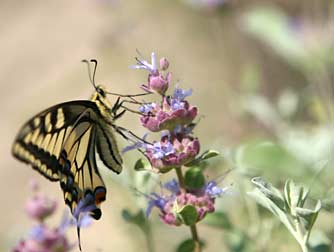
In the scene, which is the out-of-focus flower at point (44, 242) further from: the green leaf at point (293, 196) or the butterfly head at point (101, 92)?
the green leaf at point (293, 196)

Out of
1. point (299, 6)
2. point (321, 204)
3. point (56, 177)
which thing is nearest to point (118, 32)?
point (299, 6)

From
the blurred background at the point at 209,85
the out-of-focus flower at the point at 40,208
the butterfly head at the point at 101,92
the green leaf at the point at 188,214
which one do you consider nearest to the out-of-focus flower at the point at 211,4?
the blurred background at the point at 209,85

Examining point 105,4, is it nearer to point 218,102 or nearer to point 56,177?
point 218,102

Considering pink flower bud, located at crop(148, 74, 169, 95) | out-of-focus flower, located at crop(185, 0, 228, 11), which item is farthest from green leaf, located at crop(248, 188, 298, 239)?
out-of-focus flower, located at crop(185, 0, 228, 11)

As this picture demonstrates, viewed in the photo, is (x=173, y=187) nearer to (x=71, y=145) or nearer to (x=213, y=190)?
Answer: (x=213, y=190)

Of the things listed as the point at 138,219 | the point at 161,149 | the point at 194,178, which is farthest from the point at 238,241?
the point at 161,149
